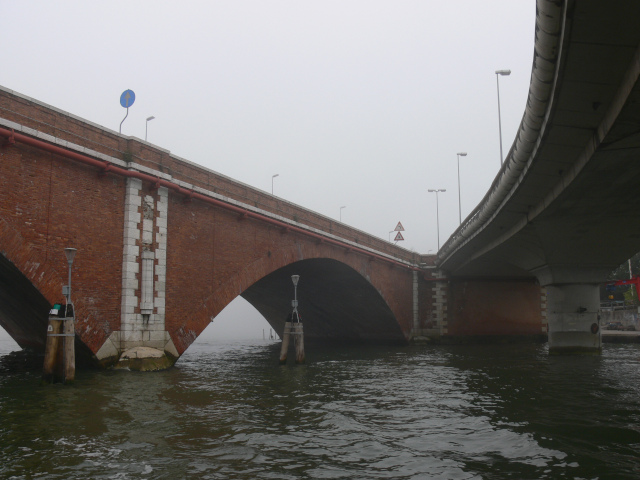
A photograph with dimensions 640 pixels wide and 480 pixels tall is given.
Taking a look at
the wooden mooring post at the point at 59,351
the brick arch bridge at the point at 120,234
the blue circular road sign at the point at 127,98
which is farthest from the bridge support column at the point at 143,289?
the blue circular road sign at the point at 127,98

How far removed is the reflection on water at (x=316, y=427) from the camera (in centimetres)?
773

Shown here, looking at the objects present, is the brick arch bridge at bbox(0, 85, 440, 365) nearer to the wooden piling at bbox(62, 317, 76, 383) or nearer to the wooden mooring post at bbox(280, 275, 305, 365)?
the wooden piling at bbox(62, 317, 76, 383)

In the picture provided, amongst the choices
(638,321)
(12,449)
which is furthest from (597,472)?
(638,321)

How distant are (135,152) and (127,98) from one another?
2.07 meters

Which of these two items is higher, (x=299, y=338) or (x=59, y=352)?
(x=59, y=352)

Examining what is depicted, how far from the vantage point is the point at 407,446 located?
9094 millimetres

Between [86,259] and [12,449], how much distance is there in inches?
376

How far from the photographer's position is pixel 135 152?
62.5ft

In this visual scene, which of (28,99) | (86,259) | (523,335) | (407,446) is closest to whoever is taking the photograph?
(407,446)

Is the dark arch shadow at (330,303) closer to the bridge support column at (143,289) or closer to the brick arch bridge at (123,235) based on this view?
the brick arch bridge at (123,235)

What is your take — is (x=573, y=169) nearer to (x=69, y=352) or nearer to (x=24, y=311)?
(x=69, y=352)

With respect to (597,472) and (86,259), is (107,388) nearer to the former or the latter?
(86,259)

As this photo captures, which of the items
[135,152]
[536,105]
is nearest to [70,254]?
[135,152]

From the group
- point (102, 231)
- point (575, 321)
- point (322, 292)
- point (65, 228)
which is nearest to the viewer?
point (65, 228)
